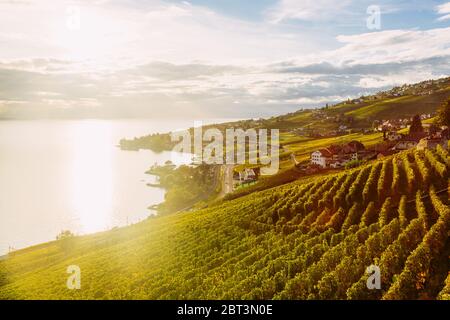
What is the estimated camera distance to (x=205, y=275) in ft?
56.6

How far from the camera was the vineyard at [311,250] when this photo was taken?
14.2m

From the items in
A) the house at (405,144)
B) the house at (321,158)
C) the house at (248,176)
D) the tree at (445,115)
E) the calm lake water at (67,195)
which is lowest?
the calm lake water at (67,195)

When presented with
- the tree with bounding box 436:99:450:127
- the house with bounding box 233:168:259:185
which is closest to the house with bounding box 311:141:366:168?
the tree with bounding box 436:99:450:127

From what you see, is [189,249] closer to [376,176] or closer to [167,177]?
[376,176]

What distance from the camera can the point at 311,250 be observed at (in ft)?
56.6

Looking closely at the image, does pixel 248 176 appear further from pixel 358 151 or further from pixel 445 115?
pixel 445 115

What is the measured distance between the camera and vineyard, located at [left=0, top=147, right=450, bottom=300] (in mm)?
14219

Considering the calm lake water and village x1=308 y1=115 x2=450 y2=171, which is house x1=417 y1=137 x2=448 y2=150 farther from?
the calm lake water

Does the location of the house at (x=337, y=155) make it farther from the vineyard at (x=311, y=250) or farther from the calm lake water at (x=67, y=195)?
the calm lake water at (x=67, y=195)

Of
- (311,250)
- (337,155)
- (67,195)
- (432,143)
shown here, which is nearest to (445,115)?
(432,143)

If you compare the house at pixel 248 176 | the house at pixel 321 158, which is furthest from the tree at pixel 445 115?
the house at pixel 248 176

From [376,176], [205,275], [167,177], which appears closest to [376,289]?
[205,275]
